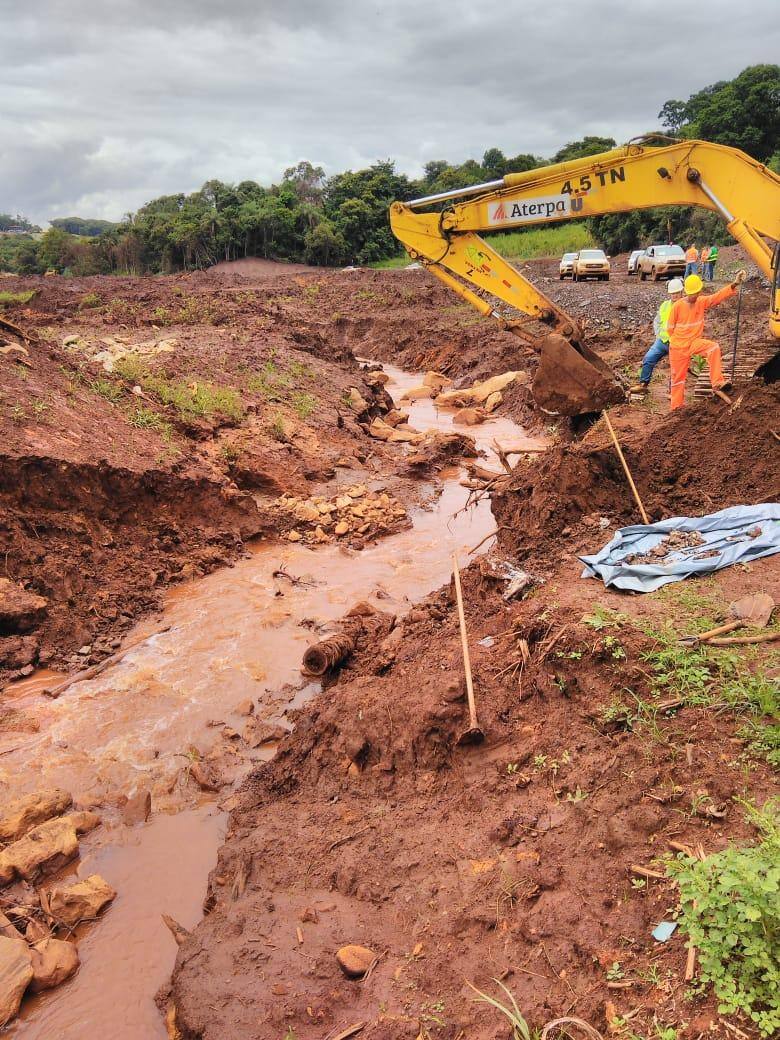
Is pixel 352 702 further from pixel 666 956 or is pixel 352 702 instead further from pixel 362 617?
pixel 666 956

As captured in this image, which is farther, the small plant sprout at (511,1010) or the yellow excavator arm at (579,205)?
the yellow excavator arm at (579,205)

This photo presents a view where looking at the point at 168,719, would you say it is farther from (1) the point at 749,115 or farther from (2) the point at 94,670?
(1) the point at 749,115

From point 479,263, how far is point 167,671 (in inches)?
248

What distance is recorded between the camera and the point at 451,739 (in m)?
4.43

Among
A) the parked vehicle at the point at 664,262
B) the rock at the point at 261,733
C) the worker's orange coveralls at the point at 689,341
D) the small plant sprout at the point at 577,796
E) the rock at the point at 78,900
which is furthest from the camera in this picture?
the parked vehicle at the point at 664,262

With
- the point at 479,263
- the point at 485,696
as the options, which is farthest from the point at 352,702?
the point at 479,263

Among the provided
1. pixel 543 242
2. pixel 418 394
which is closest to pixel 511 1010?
pixel 418 394

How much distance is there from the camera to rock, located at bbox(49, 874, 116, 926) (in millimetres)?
4180

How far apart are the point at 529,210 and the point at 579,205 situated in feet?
1.94

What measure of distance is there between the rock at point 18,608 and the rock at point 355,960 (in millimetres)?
4913

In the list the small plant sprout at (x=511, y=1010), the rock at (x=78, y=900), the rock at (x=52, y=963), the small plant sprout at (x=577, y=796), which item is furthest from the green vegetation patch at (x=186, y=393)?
the small plant sprout at (x=511, y=1010)

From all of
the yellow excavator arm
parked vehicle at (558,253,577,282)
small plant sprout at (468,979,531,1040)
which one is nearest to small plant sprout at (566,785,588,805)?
small plant sprout at (468,979,531,1040)

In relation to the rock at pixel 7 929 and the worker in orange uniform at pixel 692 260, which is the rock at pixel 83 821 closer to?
the rock at pixel 7 929

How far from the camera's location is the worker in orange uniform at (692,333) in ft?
27.1
